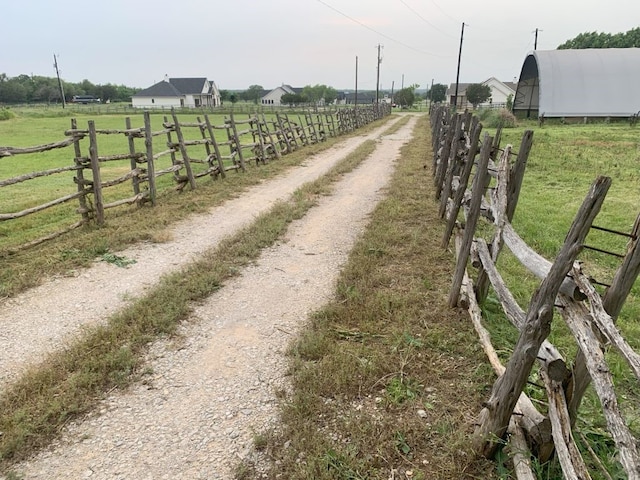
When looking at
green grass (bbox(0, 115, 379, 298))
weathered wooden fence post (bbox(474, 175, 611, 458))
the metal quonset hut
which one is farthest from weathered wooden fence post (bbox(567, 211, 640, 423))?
the metal quonset hut

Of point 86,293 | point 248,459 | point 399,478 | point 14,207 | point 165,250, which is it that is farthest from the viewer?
point 14,207

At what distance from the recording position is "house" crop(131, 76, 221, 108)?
262 ft

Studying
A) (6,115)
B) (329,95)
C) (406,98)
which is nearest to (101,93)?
(329,95)

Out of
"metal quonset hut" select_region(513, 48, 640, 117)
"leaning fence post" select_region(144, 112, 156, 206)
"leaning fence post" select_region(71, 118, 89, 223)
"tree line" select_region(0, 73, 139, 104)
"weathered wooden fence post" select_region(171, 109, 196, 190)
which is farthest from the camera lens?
"tree line" select_region(0, 73, 139, 104)

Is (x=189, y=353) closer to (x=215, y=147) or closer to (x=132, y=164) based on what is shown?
(x=132, y=164)

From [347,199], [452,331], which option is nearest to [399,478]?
[452,331]

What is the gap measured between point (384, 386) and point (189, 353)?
1666 millimetres

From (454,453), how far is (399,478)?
379mm

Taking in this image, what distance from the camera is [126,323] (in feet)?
13.3

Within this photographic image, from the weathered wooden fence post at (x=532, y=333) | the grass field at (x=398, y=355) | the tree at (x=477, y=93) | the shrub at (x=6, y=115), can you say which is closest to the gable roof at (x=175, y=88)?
the shrub at (x=6, y=115)

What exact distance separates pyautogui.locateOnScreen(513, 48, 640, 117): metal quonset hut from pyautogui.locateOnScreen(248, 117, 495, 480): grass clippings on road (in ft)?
91.2

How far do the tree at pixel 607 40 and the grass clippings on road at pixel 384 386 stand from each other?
8388 cm

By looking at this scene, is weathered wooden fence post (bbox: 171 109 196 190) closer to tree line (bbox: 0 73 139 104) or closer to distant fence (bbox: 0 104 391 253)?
distant fence (bbox: 0 104 391 253)

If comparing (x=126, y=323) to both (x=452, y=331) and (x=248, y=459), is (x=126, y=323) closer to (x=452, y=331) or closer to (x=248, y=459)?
(x=248, y=459)
